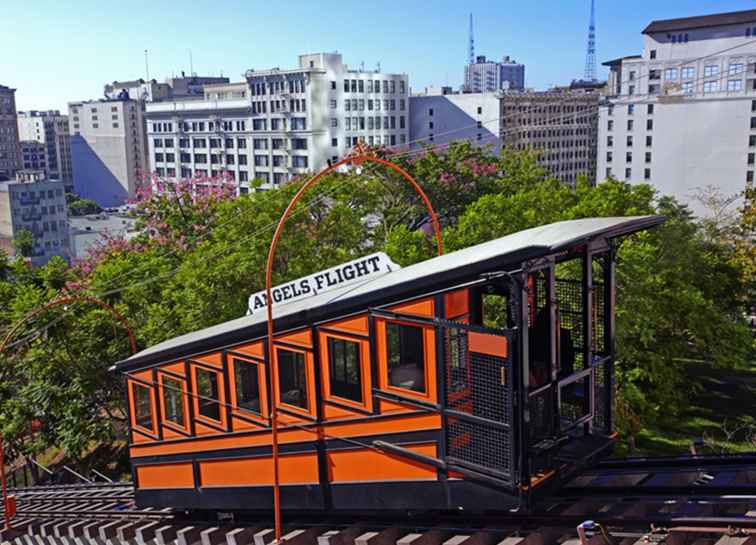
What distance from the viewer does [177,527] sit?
13422 mm

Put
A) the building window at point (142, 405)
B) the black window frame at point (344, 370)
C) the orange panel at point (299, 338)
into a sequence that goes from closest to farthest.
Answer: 1. the black window frame at point (344, 370)
2. the orange panel at point (299, 338)
3. the building window at point (142, 405)

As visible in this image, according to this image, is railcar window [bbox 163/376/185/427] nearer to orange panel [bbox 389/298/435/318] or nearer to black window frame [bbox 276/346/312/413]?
black window frame [bbox 276/346/312/413]

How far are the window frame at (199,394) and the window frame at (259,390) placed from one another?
0.23 metres

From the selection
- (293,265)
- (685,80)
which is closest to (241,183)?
(685,80)

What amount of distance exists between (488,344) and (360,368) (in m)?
2.13

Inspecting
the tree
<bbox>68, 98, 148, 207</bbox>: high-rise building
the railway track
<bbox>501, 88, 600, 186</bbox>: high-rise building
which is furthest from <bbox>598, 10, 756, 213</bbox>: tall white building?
<bbox>68, 98, 148, 207</bbox>: high-rise building

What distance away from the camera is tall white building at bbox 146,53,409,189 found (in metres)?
89.0

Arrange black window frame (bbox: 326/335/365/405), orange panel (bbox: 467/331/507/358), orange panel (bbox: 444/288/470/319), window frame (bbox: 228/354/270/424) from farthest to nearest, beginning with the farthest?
window frame (bbox: 228/354/270/424)
black window frame (bbox: 326/335/365/405)
orange panel (bbox: 444/288/470/319)
orange panel (bbox: 467/331/507/358)

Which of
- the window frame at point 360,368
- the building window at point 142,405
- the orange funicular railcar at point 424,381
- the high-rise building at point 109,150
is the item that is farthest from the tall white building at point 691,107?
the high-rise building at point 109,150

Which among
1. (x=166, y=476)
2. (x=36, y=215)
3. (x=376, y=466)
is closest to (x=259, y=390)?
(x=376, y=466)

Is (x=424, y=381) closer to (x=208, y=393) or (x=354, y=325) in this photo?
(x=354, y=325)

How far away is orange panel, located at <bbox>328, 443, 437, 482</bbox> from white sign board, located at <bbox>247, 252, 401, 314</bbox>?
252 cm

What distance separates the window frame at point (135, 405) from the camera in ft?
44.7

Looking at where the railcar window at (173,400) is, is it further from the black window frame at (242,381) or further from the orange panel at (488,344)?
the orange panel at (488,344)
